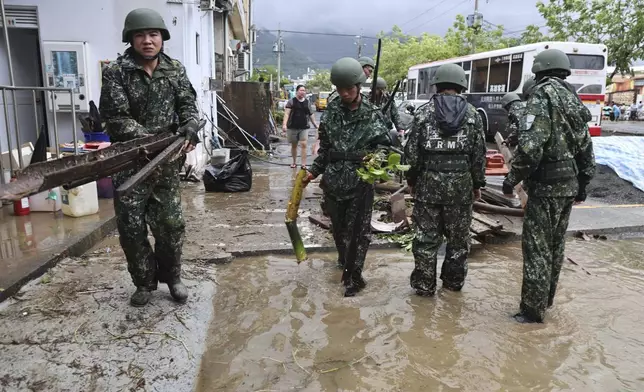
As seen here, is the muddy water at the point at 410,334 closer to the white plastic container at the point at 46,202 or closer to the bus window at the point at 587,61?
the white plastic container at the point at 46,202

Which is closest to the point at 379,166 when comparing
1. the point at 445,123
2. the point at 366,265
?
the point at 445,123

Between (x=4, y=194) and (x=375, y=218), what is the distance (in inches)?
179

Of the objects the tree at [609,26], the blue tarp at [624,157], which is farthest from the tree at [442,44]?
the blue tarp at [624,157]

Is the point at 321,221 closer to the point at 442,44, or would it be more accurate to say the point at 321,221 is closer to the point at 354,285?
the point at 354,285

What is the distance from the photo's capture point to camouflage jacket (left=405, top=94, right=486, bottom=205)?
377cm

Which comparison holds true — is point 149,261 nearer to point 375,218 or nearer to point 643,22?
point 375,218

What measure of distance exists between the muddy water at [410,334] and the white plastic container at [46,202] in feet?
7.52

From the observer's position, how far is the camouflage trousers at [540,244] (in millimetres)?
3529

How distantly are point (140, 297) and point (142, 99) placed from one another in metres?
1.41

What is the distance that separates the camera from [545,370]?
3.01 meters

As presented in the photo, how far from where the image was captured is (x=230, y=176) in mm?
7758

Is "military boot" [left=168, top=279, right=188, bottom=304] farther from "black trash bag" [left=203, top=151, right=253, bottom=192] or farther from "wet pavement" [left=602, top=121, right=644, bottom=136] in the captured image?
"wet pavement" [left=602, top=121, right=644, bottom=136]

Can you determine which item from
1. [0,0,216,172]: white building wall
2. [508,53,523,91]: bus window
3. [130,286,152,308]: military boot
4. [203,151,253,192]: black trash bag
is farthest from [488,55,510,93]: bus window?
[130,286,152,308]: military boot

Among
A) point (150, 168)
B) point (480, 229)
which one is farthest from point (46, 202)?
point (480, 229)
